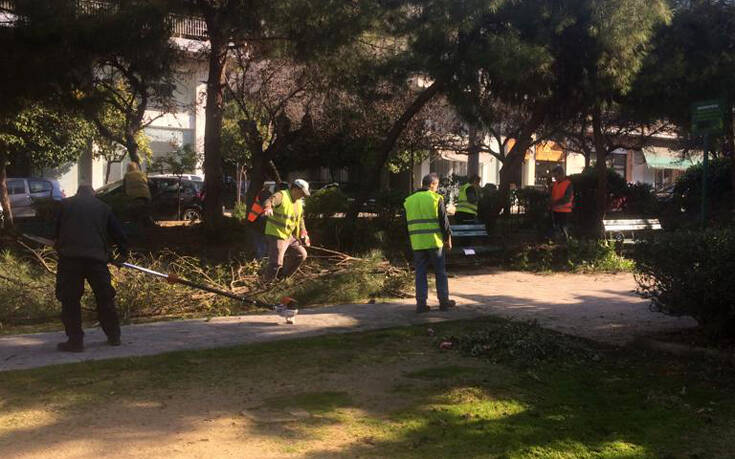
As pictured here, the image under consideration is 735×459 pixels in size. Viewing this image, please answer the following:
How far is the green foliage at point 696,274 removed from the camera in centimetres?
635

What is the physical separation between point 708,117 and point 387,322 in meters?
5.61

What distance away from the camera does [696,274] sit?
648 centimetres

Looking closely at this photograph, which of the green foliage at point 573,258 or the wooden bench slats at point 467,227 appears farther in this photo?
the wooden bench slats at point 467,227

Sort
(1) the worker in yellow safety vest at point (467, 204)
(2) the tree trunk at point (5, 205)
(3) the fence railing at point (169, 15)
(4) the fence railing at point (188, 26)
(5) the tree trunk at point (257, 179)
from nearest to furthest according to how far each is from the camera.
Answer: (3) the fence railing at point (169, 15), (4) the fence railing at point (188, 26), (2) the tree trunk at point (5, 205), (1) the worker in yellow safety vest at point (467, 204), (5) the tree trunk at point (257, 179)

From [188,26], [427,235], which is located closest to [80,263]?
[427,235]

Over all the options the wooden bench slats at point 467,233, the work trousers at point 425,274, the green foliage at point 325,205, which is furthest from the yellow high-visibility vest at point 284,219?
the wooden bench slats at point 467,233

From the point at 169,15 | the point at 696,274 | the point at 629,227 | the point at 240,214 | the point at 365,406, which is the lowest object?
the point at 365,406

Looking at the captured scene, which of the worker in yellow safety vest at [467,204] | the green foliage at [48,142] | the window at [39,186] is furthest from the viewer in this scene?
the green foliage at [48,142]

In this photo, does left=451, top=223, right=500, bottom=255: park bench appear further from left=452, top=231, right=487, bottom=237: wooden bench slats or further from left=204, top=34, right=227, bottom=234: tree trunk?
left=204, top=34, right=227, bottom=234: tree trunk

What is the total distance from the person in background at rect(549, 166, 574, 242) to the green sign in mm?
3599

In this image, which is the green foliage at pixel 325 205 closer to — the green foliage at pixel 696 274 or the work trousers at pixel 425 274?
the work trousers at pixel 425 274

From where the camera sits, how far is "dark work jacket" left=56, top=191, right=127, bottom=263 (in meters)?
6.56

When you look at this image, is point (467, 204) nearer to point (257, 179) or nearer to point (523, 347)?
point (257, 179)

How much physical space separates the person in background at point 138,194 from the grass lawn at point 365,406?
886cm
